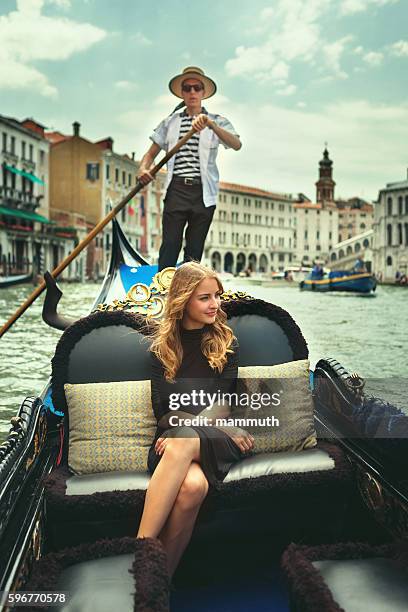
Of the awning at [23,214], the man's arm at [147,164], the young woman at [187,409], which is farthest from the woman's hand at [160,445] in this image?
the awning at [23,214]

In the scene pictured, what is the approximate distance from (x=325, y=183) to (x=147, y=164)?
54816 mm

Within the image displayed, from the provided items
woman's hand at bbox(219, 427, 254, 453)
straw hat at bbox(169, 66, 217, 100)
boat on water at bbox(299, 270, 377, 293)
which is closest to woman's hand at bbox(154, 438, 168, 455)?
woman's hand at bbox(219, 427, 254, 453)

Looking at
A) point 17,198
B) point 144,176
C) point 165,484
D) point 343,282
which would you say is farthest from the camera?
point 17,198

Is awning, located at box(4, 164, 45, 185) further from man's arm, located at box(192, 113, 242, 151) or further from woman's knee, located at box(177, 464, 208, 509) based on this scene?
woman's knee, located at box(177, 464, 208, 509)

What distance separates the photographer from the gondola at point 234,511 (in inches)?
38.9

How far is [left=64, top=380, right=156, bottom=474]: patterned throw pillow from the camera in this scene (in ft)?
4.25

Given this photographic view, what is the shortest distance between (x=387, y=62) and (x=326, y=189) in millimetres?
45325

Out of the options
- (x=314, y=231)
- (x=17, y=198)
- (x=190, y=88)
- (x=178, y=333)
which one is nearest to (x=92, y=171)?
(x=17, y=198)

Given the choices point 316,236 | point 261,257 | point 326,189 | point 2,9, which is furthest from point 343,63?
point 326,189

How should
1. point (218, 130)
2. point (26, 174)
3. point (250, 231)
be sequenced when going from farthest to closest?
1. point (250, 231)
2. point (26, 174)
3. point (218, 130)

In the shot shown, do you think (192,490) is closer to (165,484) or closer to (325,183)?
(165,484)

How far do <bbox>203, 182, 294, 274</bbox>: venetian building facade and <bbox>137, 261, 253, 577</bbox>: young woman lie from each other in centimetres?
3560

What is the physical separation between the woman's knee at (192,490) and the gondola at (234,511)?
0.07 metres

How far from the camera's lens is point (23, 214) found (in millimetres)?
20328
